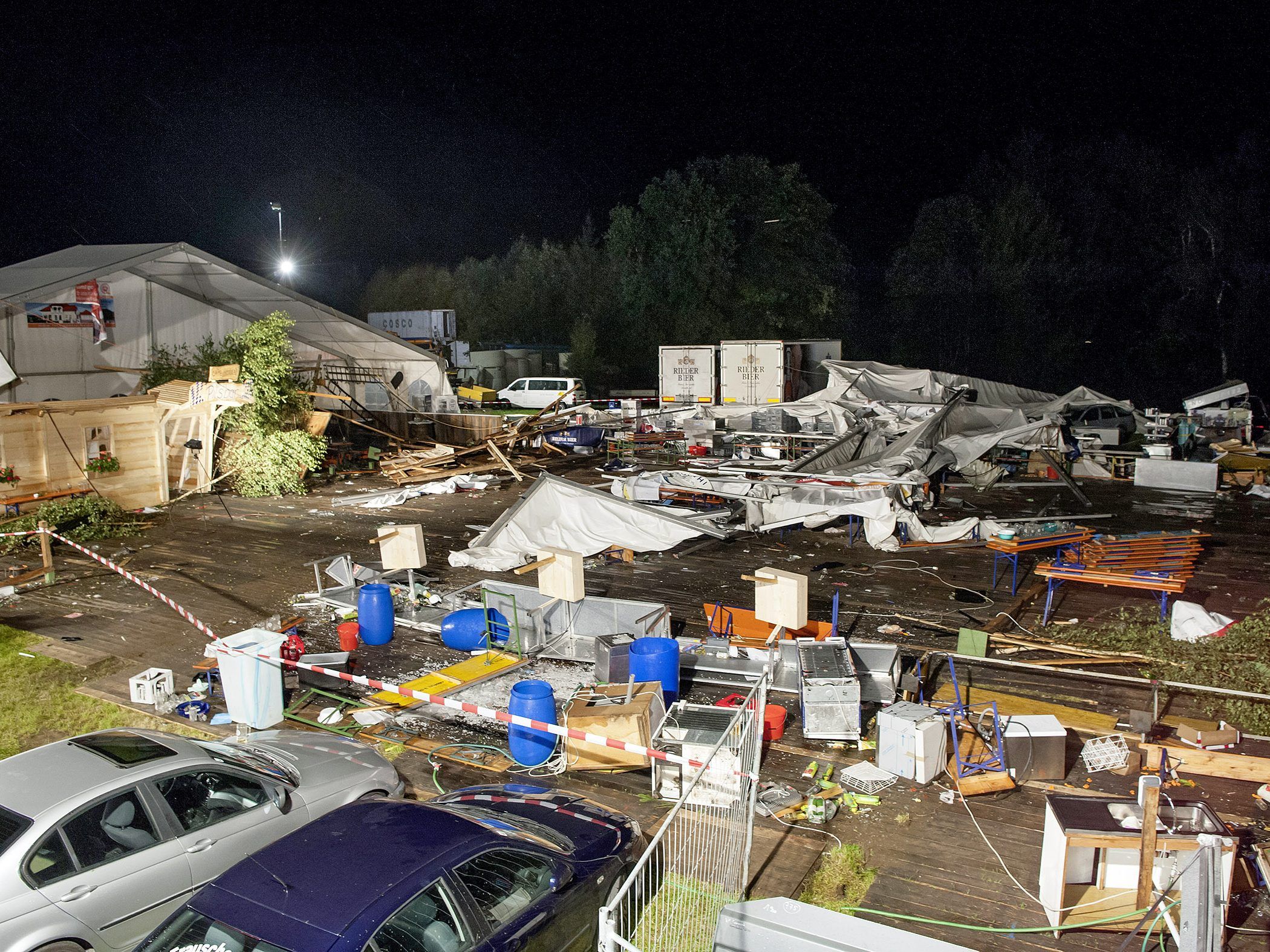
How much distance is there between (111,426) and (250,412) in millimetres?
3089

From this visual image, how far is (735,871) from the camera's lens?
235 inches

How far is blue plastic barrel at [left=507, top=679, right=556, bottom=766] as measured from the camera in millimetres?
7984

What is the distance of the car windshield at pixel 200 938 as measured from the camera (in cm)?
402

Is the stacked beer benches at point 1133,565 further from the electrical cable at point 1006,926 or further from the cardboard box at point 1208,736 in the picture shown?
the electrical cable at point 1006,926

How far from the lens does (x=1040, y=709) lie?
9141 mm

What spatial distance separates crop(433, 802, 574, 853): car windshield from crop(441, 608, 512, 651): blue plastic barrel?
5.38 m

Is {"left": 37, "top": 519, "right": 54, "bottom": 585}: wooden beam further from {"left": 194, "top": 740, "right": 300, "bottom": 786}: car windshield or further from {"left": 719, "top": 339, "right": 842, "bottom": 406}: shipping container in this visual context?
{"left": 719, "top": 339, "right": 842, "bottom": 406}: shipping container

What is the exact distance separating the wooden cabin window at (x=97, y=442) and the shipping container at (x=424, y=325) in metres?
27.5

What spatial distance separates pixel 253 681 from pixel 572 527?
6821 mm

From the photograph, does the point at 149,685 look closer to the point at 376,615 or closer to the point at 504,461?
the point at 376,615

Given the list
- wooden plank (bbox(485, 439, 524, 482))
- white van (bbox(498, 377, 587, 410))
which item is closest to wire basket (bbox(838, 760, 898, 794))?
wooden plank (bbox(485, 439, 524, 482))

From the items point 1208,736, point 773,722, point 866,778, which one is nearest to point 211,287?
point 773,722

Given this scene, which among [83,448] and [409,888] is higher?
[83,448]

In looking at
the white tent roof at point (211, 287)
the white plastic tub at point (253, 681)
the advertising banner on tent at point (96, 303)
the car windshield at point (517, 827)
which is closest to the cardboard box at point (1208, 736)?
the car windshield at point (517, 827)
